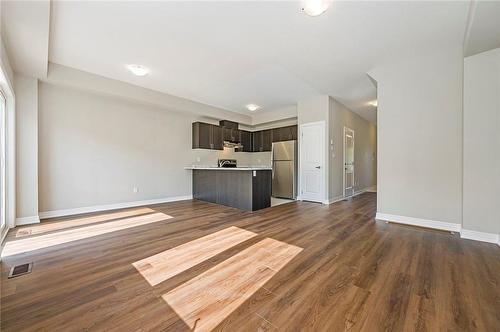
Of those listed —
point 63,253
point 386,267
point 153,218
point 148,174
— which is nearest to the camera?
point 386,267

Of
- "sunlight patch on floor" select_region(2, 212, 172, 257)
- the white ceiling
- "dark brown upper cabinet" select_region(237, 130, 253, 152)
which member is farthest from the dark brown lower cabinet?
"dark brown upper cabinet" select_region(237, 130, 253, 152)

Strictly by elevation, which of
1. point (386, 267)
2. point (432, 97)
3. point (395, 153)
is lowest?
point (386, 267)

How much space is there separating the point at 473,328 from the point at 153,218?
418 cm

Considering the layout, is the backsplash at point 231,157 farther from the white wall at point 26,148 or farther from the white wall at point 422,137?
the white wall at point 422,137

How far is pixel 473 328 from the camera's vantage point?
1.27 metres

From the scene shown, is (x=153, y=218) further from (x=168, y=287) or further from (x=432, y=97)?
(x=432, y=97)

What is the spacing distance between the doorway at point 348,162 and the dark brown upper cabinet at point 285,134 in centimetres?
154

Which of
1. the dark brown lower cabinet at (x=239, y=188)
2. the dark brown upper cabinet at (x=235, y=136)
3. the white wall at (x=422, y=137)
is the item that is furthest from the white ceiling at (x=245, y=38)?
the dark brown lower cabinet at (x=239, y=188)

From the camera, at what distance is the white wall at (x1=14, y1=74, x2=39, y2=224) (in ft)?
11.0

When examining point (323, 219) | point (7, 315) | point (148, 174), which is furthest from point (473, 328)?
point (148, 174)

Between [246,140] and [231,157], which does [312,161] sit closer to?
[246,140]

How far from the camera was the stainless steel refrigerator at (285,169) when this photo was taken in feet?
19.6

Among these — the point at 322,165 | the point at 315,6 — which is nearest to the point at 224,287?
the point at 315,6

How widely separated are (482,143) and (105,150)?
6.68 metres
